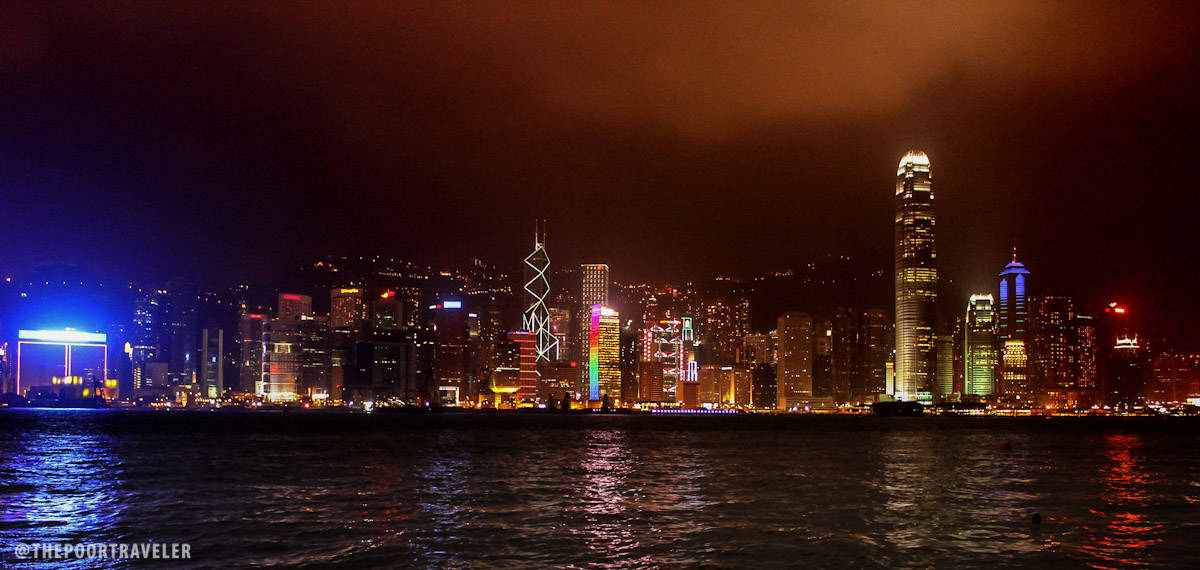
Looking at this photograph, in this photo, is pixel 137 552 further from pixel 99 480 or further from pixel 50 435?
pixel 50 435

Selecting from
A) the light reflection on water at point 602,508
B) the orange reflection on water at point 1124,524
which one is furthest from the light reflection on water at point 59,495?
the orange reflection on water at point 1124,524

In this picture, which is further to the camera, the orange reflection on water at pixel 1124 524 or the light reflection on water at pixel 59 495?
the light reflection on water at pixel 59 495

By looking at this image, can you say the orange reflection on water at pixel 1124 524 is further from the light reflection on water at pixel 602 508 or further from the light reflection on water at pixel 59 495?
the light reflection on water at pixel 59 495

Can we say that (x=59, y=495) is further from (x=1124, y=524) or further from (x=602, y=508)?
(x=1124, y=524)

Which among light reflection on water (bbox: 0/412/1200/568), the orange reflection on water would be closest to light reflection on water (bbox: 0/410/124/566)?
light reflection on water (bbox: 0/412/1200/568)

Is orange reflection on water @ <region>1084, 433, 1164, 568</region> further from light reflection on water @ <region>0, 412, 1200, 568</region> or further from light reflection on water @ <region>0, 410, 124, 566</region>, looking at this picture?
light reflection on water @ <region>0, 410, 124, 566</region>

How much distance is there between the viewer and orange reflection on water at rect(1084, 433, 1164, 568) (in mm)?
30297

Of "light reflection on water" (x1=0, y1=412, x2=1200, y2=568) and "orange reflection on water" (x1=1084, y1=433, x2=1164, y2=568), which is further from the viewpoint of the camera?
"orange reflection on water" (x1=1084, y1=433, x2=1164, y2=568)

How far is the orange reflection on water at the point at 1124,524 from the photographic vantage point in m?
30.3

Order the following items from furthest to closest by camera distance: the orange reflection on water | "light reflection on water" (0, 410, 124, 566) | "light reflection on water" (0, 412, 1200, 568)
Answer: "light reflection on water" (0, 410, 124, 566) → the orange reflection on water → "light reflection on water" (0, 412, 1200, 568)

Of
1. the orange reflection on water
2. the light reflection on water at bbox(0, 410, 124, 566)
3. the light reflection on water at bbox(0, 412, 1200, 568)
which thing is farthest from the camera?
the light reflection on water at bbox(0, 410, 124, 566)

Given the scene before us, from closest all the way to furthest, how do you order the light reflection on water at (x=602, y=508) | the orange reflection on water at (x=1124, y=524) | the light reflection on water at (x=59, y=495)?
the light reflection on water at (x=602, y=508) → the orange reflection on water at (x=1124, y=524) → the light reflection on water at (x=59, y=495)

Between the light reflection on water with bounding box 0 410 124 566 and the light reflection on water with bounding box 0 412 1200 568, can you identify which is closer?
the light reflection on water with bounding box 0 412 1200 568

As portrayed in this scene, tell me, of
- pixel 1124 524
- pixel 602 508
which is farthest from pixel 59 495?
pixel 1124 524
